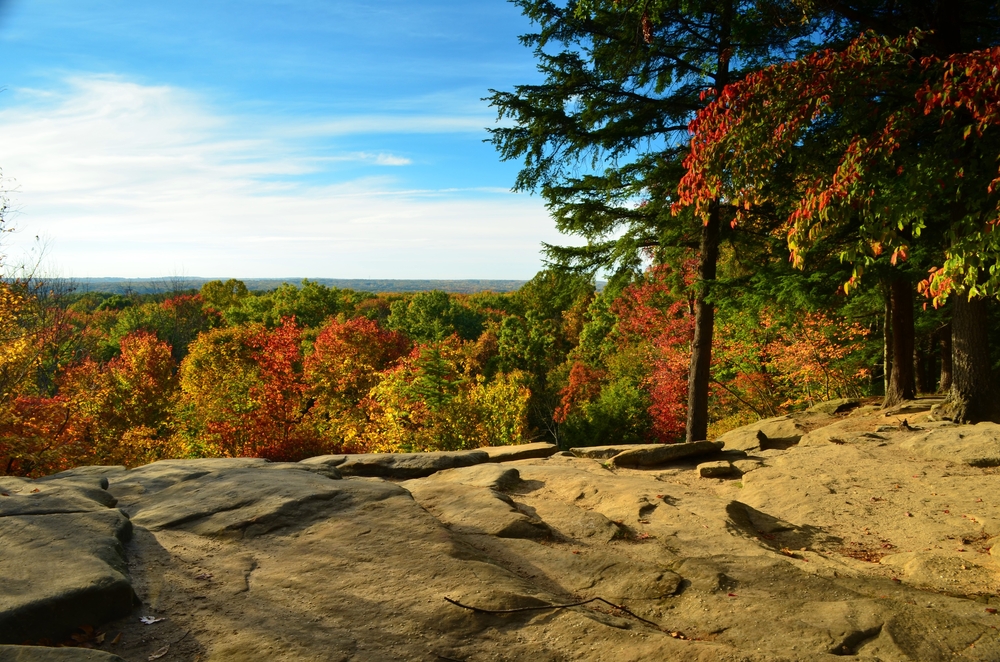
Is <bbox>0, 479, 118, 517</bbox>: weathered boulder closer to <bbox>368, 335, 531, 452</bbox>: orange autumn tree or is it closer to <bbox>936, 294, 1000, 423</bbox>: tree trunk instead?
<bbox>368, 335, 531, 452</bbox>: orange autumn tree

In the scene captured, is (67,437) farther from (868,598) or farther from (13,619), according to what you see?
(868,598)

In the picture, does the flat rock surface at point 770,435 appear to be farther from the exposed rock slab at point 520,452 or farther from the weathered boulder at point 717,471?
the exposed rock slab at point 520,452

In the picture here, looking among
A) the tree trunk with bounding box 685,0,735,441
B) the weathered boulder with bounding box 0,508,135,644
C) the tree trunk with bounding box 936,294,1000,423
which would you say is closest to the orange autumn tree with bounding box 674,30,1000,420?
the tree trunk with bounding box 936,294,1000,423

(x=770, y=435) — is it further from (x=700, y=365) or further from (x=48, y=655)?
(x=48, y=655)

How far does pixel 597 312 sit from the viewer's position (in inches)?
1405

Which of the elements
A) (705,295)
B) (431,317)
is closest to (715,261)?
(705,295)

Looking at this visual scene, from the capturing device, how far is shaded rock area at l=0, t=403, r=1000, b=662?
3.63m

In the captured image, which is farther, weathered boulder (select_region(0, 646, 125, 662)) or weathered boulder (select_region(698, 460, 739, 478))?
weathered boulder (select_region(698, 460, 739, 478))

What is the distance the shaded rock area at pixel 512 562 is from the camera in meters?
3.63

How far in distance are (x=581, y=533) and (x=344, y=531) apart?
2.37 m

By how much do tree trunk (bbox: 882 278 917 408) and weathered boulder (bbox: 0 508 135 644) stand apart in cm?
1370

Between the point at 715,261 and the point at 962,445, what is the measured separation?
5002 millimetres

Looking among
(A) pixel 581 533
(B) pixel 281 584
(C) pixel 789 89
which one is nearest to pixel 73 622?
(B) pixel 281 584

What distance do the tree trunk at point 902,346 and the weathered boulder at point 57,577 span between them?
45.0 feet
